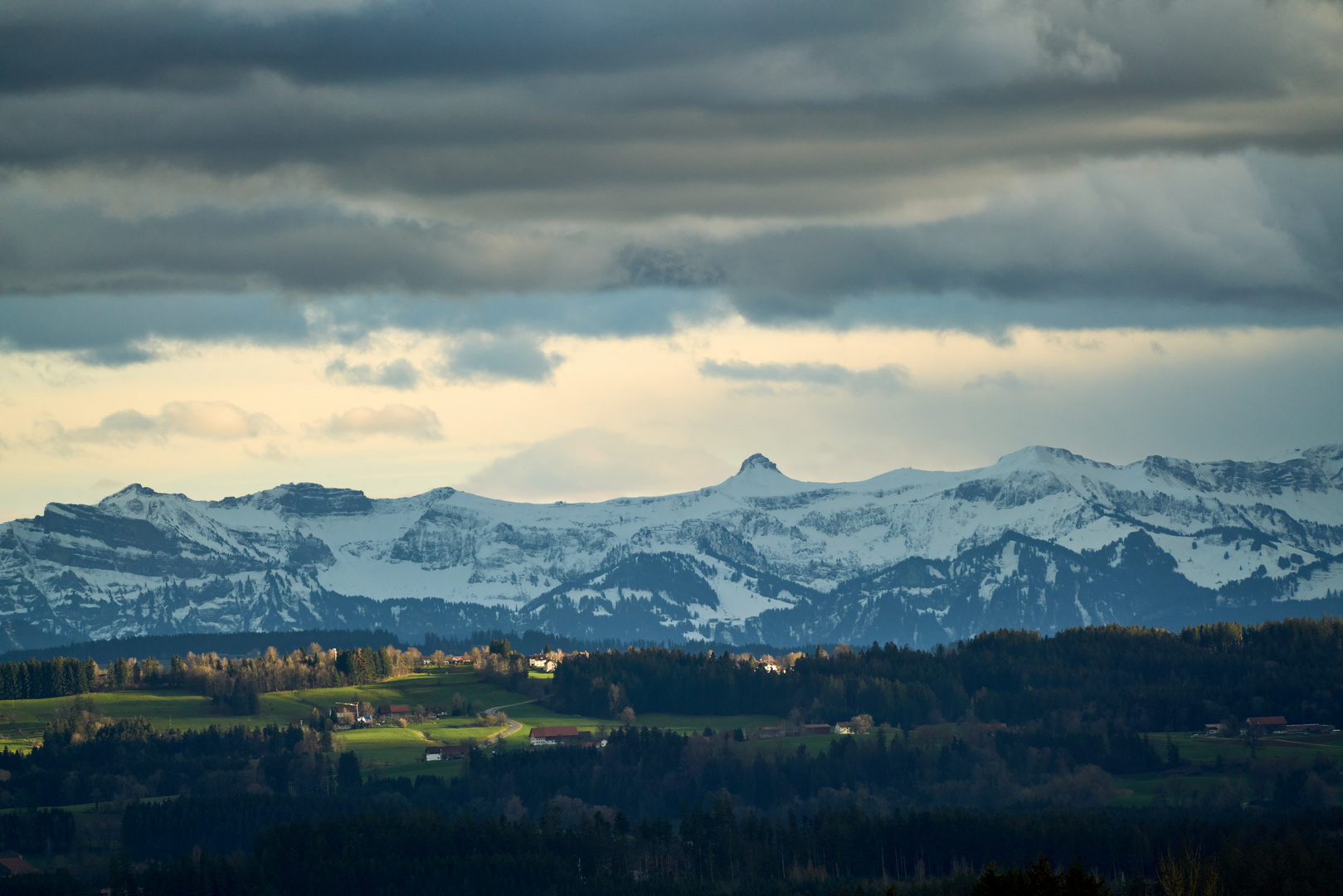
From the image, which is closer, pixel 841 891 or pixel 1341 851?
pixel 841 891

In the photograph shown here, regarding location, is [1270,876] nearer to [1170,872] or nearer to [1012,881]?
[1170,872]

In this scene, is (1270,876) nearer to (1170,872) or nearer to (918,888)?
(1170,872)

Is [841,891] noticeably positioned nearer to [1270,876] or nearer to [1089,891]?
[1270,876]

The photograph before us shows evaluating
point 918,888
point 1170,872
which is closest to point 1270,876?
point 1170,872

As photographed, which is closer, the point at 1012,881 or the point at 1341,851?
the point at 1012,881

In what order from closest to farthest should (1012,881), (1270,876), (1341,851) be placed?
(1012,881), (1270,876), (1341,851)

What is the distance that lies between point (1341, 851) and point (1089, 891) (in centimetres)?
10266

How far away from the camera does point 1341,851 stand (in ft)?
653

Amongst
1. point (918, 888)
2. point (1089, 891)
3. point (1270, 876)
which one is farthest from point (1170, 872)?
point (1089, 891)

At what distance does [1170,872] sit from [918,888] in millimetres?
24856

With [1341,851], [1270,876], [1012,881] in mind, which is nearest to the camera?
[1012,881]

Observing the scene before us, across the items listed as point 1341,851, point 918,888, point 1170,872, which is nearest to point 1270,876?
point 1170,872

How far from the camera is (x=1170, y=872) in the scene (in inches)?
7318

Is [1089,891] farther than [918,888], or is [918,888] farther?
[918,888]
